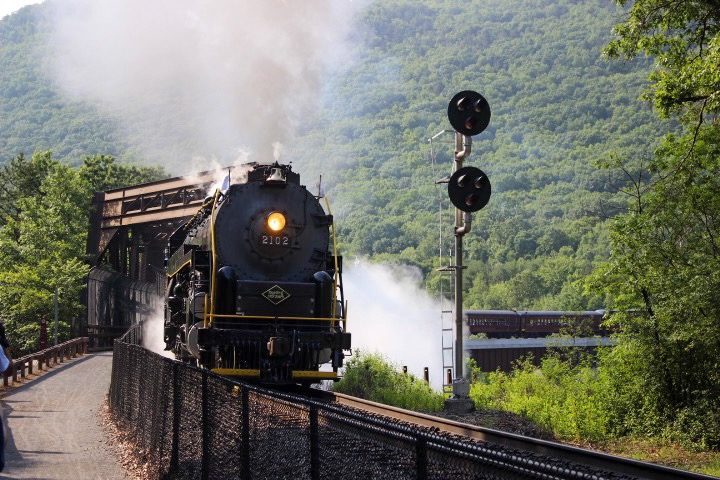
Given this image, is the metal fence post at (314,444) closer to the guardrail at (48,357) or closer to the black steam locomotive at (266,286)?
the black steam locomotive at (266,286)

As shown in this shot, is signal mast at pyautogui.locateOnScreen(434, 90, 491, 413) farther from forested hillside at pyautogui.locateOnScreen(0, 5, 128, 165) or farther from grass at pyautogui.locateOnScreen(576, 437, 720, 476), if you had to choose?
forested hillside at pyautogui.locateOnScreen(0, 5, 128, 165)

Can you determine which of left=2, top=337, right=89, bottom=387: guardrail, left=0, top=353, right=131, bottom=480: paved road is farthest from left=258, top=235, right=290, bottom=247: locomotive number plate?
left=2, top=337, right=89, bottom=387: guardrail

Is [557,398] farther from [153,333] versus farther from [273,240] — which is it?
[153,333]

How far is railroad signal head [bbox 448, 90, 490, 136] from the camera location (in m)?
16.1

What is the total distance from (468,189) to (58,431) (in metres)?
8.59

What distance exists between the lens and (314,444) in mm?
5375

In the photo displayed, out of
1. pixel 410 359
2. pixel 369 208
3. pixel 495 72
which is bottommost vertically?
pixel 410 359

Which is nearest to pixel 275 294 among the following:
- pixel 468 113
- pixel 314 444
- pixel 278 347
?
pixel 278 347

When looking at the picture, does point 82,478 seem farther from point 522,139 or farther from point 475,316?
point 522,139

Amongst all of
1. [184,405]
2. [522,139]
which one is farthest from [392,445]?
[522,139]

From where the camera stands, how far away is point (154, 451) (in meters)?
11.0

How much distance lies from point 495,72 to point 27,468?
194699 mm

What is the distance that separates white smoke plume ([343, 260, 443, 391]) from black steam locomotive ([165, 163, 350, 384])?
3012cm

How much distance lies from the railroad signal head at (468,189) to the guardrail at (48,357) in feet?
35.7
